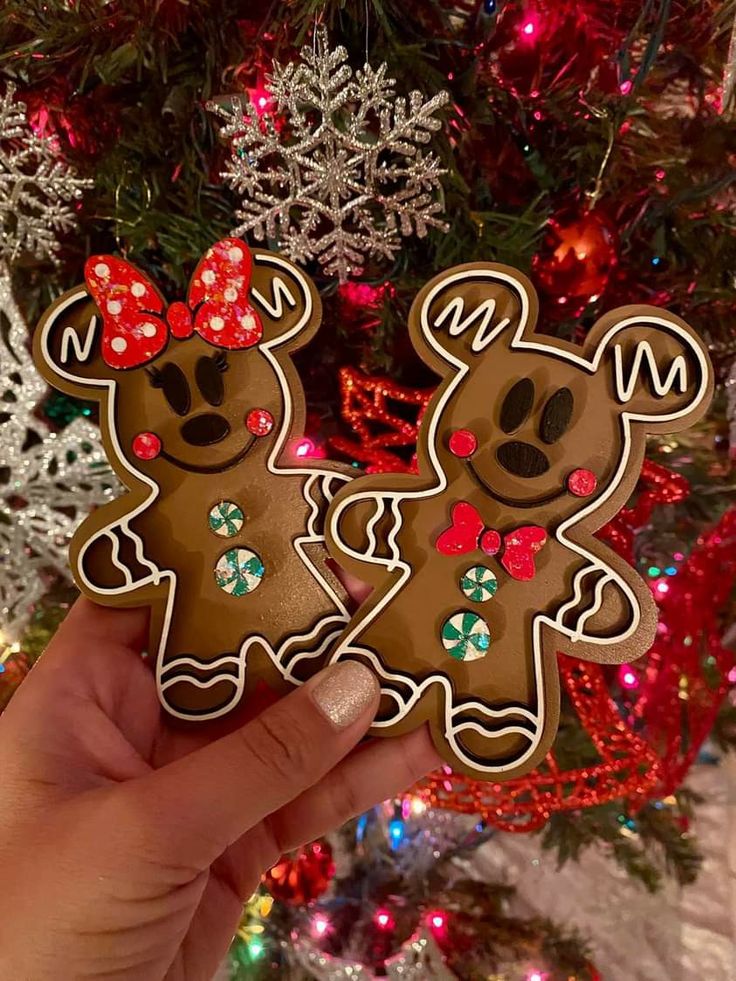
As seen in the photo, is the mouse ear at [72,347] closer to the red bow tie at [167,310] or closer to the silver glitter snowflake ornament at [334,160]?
the red bow tie at [167,310]

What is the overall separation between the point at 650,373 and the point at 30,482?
603mm

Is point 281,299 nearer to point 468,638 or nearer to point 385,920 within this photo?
point 468,638

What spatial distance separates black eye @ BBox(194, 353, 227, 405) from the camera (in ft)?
1.84

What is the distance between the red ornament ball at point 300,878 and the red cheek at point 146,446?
525 mm

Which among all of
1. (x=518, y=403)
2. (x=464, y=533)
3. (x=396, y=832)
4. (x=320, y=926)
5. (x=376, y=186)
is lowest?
(x=320, y=926)

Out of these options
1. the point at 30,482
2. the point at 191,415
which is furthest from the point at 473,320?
the point at 30,482

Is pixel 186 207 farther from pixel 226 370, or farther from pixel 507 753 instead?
pixel 507 753

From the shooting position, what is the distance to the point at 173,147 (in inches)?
23.7

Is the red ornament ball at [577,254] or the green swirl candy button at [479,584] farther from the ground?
the red ornament ball at [577,254]

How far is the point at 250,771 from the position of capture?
1.51ft

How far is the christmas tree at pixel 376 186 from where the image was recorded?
0.55 metres

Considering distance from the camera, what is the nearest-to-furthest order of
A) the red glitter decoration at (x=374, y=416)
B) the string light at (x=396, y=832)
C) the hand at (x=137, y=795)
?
1. the hand at (x=137, y=795)
2. the red glitter decoration at (x=374, y=416)
3. the string light at (x=396, y=832)

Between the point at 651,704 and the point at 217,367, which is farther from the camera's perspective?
the point at 651,704

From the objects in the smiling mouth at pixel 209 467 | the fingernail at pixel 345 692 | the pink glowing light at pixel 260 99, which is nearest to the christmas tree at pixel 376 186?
the pink glowing light at pixel 260 99
